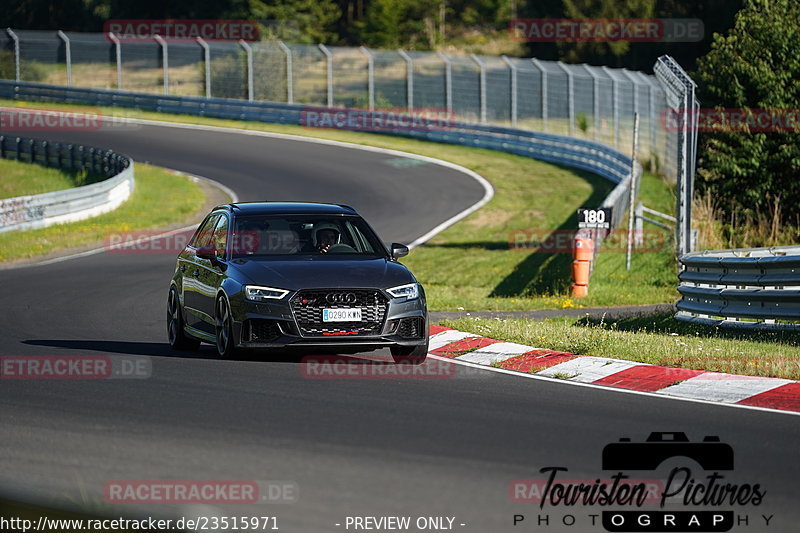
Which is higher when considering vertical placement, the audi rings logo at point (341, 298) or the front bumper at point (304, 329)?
the audi rings logo at point (341, 298)

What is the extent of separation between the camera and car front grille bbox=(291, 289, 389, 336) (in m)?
11.9

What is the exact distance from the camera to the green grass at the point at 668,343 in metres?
12.1

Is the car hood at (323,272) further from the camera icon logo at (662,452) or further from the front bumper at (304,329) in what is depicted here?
the camera icon logo at (662,452)

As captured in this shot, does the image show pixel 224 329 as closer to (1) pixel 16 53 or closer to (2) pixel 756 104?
(2) pixel 756 104

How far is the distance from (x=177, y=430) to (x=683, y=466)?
3.47 meters

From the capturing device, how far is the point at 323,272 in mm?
12312

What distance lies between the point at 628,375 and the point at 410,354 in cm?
219

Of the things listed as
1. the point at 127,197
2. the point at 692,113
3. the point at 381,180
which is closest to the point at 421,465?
the point at 692,113

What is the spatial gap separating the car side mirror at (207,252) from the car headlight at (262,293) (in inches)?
46.0

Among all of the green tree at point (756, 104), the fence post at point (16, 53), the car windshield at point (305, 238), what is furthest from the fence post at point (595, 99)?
the car windshield at point (305, 238)

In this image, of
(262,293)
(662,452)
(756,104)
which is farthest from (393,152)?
(662,452)

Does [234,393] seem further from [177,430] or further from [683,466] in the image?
[683,466]

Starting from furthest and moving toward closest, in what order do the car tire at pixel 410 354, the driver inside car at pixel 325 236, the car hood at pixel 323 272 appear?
the driver inside car at pixel 325 236
the car tire at pixel 410 354
the car hood at pixel 323 272

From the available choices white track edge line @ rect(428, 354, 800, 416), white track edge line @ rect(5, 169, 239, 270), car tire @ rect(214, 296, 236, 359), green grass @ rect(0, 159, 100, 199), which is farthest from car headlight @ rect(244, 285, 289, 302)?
green grass @ rect(0, 159, 100, 199)
